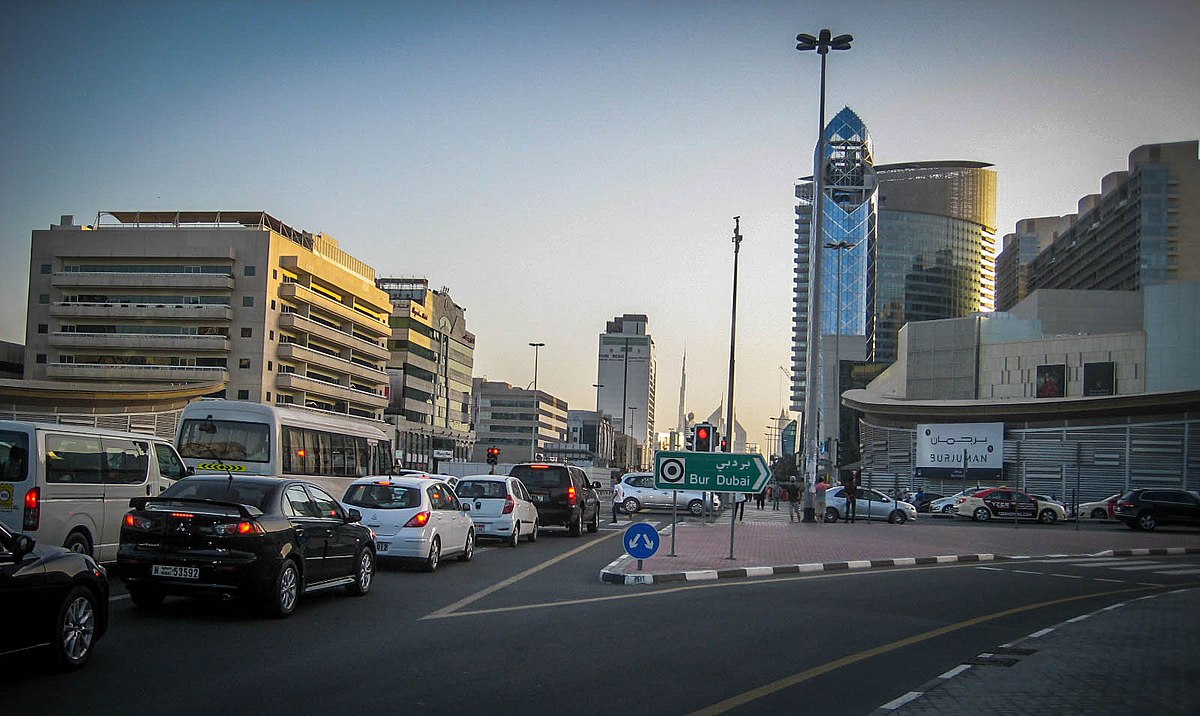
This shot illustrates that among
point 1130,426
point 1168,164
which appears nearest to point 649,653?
point 1130,426

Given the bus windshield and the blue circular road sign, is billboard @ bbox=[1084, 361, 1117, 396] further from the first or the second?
the blue circular road sign

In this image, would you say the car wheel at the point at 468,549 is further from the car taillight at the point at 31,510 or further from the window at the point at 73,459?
the car taillight at the point at 31,510

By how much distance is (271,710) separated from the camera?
6957mm

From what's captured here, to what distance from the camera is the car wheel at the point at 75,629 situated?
7.77 m

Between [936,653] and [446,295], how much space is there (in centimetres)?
11449

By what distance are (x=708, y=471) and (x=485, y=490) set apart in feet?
19.7

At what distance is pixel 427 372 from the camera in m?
115

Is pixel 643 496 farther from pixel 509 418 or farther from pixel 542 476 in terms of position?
pixel 509 418

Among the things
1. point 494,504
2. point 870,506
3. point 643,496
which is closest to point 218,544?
point 494,504

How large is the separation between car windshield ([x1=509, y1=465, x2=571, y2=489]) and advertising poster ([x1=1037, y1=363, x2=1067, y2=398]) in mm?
62200

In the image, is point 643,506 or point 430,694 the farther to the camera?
point 643,506

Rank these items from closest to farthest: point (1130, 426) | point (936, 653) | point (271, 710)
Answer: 1. point (271, 710)
2. point (936, 653)
3. point (1130, 426)

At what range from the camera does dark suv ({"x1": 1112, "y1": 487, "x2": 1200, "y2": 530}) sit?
38.4 metres

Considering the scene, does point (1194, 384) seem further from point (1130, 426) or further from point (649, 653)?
point (649, 653)
